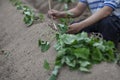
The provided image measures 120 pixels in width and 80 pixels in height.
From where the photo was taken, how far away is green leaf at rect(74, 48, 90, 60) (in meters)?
2.66

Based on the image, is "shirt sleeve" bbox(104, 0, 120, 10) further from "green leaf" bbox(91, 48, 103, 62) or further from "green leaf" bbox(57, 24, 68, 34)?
"green leaf" bbox(91, 48, 103, 62)

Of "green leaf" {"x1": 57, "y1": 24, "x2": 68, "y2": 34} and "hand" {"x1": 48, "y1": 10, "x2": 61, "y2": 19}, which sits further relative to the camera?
"hand" {"x1": 48, "y1": 10, "x2": 61, "y2": 19}

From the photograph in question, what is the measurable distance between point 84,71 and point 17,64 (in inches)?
36.5

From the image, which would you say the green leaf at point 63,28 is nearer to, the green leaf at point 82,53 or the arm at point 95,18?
the arm at point 95,18

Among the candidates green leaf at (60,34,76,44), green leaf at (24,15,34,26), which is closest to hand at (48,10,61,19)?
green leaf at (60,34,76,44)

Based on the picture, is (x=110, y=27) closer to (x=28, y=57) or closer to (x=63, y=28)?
(x=63, y=28)

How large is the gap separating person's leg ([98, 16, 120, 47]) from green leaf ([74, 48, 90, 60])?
597 mm

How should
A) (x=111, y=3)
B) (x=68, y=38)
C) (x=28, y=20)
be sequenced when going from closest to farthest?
(x=68, y=38), (x=111, y=3), (x=28, y=20)

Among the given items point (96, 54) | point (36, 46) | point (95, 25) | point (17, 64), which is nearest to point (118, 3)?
point (95, 25)

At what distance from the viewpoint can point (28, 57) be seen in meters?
3.33

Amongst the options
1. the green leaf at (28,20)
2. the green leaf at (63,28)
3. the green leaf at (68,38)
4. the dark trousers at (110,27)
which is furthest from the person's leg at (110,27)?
the green leaf at (28,20)

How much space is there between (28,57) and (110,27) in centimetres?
83

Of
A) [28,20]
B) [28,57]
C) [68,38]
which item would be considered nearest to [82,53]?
[68,38]

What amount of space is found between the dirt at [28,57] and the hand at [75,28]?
20 centimetres
